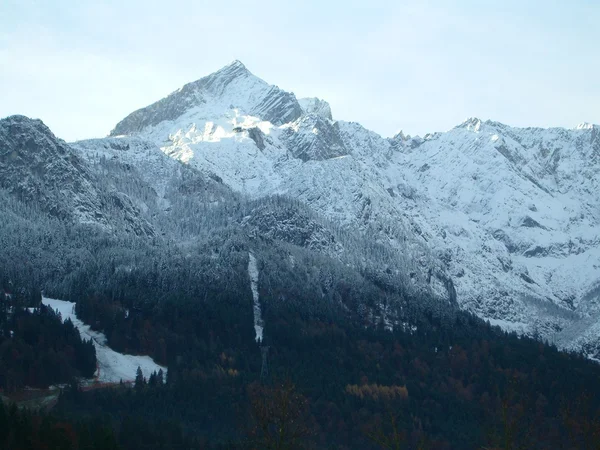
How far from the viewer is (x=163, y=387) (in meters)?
169

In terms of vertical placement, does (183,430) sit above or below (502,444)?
below

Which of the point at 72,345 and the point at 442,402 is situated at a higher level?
the point at 72,345

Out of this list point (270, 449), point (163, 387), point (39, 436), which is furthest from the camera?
point (163, 387)

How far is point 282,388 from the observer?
7488 centimetres

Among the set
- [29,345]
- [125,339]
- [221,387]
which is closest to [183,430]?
[221,387]

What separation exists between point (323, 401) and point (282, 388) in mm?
99580

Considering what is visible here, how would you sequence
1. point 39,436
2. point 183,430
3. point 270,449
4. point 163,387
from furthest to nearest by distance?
point 163,387, point 183,430, point 39,436, point 270,449

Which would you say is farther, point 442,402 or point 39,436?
point 442,402

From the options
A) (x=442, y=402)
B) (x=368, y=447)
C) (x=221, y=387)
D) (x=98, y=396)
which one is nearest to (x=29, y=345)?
(x=98, y=396)

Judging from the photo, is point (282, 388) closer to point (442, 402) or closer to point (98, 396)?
point (98, 396)

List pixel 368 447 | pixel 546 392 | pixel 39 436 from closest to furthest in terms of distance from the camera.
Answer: pixel 39 436, pixel 368 447, pixel 546 392

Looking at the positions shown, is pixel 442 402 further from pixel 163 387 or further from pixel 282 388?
pixel 282 388

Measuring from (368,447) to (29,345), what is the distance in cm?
6995

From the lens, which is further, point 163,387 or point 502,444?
point 163,387
